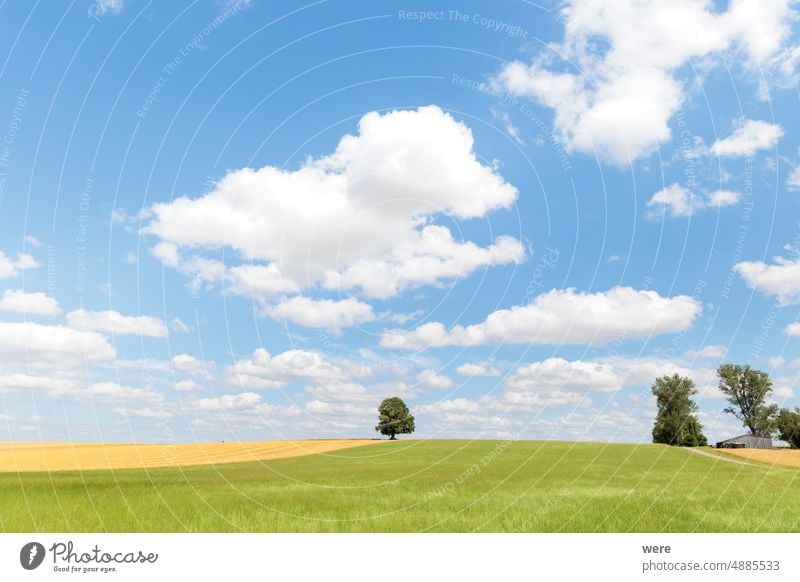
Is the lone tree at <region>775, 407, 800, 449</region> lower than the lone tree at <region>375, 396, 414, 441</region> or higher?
lower

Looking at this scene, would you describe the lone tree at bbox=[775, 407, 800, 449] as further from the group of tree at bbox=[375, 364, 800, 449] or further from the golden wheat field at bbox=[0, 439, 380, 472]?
the golden wheat field at bbox=[0, 439, 380, 472]

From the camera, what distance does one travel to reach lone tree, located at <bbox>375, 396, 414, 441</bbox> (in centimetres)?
10412

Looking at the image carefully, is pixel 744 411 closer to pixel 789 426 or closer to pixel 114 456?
pixel 789 426

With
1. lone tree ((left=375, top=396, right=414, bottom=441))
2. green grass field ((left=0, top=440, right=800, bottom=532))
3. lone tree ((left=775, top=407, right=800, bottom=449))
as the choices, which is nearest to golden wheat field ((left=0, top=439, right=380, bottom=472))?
green grass field ((left=0, top=440, right=800, bottom=532))

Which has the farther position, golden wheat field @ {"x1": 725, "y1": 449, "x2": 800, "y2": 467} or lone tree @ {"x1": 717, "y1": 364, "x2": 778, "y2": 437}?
lone tree @ {"x1": 717, "y1": 364, "x2": 778, "y2": 437}

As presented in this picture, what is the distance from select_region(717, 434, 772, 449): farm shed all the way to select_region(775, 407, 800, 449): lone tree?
267cm

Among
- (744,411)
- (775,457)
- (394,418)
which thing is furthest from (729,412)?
(394,418)

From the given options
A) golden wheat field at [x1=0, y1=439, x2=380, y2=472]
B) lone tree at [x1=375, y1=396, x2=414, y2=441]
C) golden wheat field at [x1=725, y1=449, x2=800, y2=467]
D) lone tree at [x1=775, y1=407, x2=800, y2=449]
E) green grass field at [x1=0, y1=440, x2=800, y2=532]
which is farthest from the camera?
lone tree at [x1=775, y1=407, x2=800, y2=449]

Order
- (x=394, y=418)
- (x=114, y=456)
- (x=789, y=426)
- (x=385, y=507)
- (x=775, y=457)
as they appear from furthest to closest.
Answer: (x=789, y=426), (x=394, y=418), (x=775, y=457), (x=114, y=456), (x=385, y=507)

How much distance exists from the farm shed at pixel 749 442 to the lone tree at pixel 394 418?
65.4 metres

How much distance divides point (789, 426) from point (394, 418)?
75.7 m

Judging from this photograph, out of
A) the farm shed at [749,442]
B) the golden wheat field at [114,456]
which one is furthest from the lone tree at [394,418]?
the farm shed at [749,442]

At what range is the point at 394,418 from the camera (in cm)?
10419
